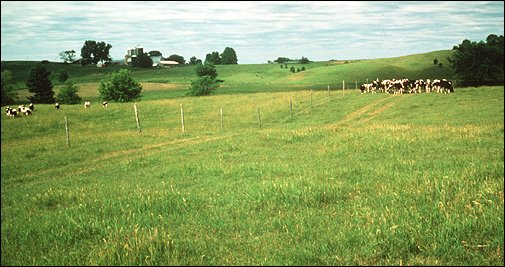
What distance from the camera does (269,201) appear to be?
10320 mm

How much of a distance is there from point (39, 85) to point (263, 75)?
83782 mm

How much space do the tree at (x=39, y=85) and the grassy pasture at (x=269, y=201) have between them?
69235 millimetres

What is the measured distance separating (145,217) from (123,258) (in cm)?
272

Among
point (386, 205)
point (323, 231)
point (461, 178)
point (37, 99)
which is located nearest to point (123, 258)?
point (323, 231)

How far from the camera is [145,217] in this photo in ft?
30.7

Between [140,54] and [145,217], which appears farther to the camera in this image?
[140,54]

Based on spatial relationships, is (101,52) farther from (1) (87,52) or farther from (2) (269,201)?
(2) (269,201)

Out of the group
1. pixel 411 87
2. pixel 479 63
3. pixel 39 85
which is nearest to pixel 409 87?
pixel 411 87

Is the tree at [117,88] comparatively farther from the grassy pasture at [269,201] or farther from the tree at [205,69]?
the grassy pasture at [269,201]

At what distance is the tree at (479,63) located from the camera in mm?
73438

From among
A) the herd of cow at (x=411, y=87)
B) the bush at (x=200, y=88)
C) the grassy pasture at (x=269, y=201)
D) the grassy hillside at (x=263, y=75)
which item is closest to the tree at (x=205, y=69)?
the grassy hillside at (x=263, y=75)

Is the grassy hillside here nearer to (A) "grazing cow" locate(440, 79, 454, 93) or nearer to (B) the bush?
(B) the bush

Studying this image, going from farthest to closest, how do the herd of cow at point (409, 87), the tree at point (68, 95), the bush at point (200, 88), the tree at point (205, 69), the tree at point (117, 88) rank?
the tree at point (205, 69)
the bush at point (200, 88)
the tree at point (117, 88)
the tree at point (68, 95)
the herd of cow at point (409, 87)

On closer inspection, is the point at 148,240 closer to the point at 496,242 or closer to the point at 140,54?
the point at 496,242
